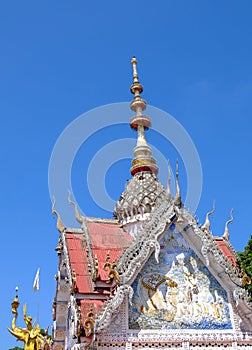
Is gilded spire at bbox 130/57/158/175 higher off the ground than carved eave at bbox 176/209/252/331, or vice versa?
gilded spire at bbox 130/57/158/175

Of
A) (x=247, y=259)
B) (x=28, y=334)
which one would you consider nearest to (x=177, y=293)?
(x=247, y=259)

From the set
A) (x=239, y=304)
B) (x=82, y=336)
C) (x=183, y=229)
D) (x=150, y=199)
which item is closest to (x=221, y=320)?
(x=239, y=304)

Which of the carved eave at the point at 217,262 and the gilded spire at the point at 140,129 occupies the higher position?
the gilded spire at the point at 140,129

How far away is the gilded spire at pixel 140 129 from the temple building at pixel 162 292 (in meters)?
5.12

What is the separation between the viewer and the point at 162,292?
13000 millimetres

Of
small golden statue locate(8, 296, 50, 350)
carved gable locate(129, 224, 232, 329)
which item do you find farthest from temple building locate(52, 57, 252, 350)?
small golden statue locate(8, 296, 50, 350)

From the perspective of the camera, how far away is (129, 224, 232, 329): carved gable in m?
12.6

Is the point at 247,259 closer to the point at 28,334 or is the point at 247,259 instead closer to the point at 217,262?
the point at 217,262

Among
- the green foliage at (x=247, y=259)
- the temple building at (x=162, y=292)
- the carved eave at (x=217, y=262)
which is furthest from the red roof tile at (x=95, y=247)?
the green foliage at (x=247, y=259)

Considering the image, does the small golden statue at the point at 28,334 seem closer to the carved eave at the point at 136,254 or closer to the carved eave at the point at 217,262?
the carved eave at the point at 136,254

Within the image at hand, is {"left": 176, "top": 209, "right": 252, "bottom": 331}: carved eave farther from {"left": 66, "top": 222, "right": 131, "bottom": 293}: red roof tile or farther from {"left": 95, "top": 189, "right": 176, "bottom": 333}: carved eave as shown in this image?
{"left": 66, "top": 222, "right": 131, "bottom": 293}: red roof tile

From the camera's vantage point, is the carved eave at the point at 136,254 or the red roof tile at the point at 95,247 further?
the red roof tile at the point at 95,247

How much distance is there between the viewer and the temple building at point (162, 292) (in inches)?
480

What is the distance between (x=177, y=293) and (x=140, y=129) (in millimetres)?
8991
